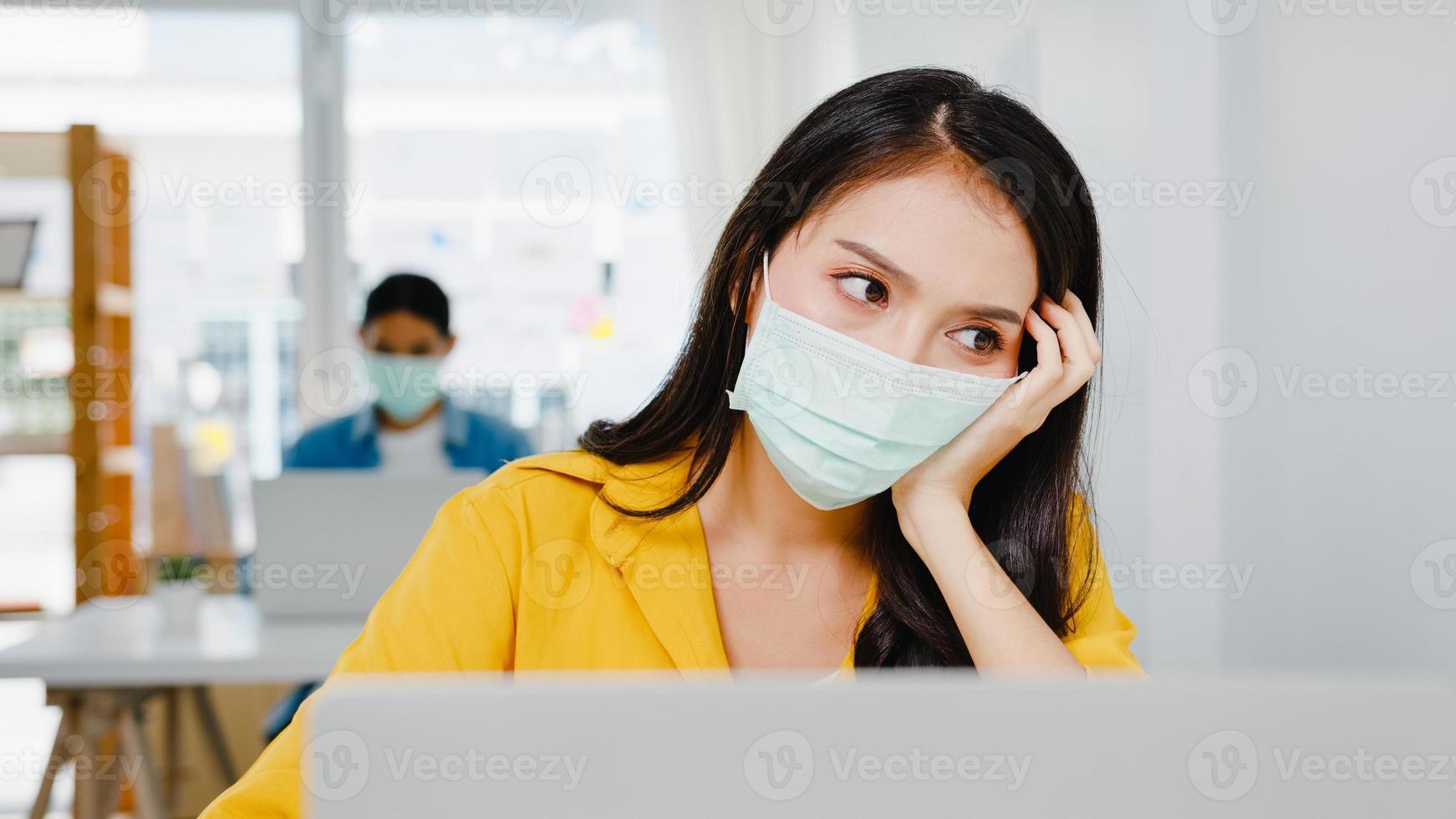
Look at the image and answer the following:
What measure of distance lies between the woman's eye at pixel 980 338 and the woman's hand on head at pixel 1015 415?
53 mm

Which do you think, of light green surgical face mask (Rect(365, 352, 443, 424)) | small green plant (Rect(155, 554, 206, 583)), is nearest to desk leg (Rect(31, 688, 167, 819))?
small green plant (Rect(155, 554, 206, 583))

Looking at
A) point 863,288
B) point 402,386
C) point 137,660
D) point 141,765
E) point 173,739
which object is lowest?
point 173,739

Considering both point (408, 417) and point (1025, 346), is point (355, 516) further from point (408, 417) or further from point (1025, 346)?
point (1025, 346)

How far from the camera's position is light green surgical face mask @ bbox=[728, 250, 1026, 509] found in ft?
3.71

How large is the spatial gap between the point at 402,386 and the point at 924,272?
2575 mm

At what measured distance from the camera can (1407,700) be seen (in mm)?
432

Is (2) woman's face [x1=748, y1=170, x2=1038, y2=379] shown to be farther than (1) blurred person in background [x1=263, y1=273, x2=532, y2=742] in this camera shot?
No

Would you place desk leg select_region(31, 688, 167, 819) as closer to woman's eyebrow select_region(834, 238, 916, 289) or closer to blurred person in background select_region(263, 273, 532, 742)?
blurred person in background select_region(263, 273, 532, 742)

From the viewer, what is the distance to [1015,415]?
3.93 feet

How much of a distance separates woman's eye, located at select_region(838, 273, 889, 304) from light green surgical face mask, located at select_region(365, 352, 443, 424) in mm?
2445

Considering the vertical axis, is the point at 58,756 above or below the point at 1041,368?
below

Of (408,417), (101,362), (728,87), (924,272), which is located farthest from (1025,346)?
(101,362)

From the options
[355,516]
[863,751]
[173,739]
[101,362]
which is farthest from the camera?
[101,362]

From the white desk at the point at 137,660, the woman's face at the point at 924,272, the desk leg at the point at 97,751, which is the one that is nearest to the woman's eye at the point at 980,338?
the woman's face at the point at 924,272
